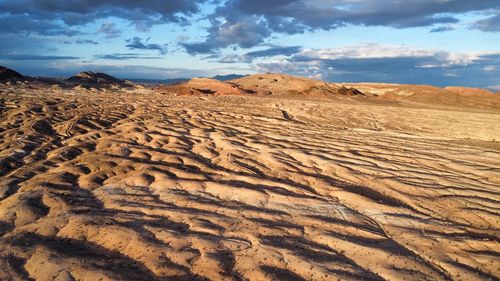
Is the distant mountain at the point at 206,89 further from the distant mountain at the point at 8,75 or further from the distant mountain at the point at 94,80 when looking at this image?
the distant mountain at the point at 8,75

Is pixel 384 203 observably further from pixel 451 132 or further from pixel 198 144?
pixel 451 132

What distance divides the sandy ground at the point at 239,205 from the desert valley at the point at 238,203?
0.02 m

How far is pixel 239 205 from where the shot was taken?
506 cm

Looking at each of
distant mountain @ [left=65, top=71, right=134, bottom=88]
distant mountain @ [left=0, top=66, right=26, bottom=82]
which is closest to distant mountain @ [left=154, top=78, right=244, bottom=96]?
distant mountain @ [left=65, top=71, right=134, bottom=88]

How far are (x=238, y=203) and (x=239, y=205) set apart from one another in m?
0.07

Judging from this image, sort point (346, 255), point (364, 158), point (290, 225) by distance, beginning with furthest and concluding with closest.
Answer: point (364, 158) → point (290, 225) → point (346, 255)

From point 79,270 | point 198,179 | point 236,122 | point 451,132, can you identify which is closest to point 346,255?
point 79,270

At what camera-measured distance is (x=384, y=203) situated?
5254 mm

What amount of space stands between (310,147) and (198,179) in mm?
2903

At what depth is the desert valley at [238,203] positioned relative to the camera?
368 cm

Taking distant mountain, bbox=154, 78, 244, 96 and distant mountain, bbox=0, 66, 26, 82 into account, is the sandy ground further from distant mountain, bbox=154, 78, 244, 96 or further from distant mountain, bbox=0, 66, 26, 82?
distant mountain, bbox=0, 66, 26, 82

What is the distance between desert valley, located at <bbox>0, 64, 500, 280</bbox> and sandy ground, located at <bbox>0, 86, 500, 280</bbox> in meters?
0.02

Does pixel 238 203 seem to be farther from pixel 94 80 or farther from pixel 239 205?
pixel 94 80

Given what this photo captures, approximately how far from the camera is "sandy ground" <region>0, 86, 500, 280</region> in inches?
144
